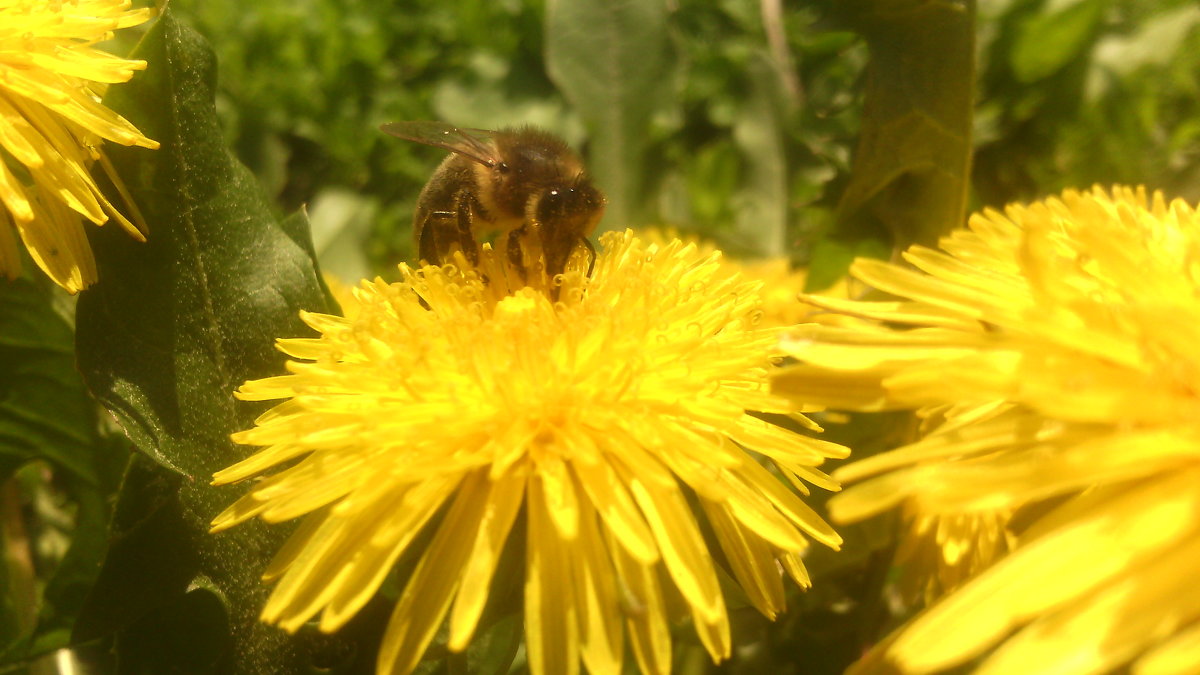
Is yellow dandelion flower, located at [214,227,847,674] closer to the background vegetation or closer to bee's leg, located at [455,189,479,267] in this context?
the background vegetation

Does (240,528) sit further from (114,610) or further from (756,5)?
(756,5)

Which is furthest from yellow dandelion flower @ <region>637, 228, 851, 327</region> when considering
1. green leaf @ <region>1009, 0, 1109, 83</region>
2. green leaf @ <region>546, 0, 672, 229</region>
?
green leaf @ <region>1009, 0, 1109, 83</region>

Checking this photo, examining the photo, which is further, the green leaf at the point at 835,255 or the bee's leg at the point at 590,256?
the green leaf at the point at 835,255


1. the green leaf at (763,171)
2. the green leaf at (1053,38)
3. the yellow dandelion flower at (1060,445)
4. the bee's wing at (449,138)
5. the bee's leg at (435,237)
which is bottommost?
the yellow dandelion flower at (1060,445)

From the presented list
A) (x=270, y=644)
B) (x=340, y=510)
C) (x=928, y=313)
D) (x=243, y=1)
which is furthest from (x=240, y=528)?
(x=243, y=1)

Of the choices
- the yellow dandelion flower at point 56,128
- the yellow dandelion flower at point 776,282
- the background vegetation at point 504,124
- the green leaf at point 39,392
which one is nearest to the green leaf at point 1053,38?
the background vegetation at point 504,124

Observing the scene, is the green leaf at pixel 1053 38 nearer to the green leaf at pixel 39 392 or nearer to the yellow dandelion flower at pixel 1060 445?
the yellow dandelion flower at pixel 1060 445

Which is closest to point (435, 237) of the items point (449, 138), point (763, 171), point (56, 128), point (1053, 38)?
point (449, 138)

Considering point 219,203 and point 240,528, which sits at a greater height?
point 219,203

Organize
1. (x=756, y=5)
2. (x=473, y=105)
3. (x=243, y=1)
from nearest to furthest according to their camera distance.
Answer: (x=473, y=105)
(x=756, y=5)
(x=243, y=1)
